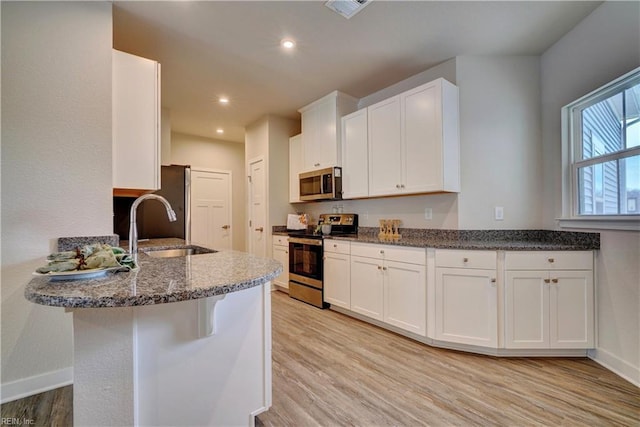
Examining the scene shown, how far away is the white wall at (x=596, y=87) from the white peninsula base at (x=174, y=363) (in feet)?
8.06

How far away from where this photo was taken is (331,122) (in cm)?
374

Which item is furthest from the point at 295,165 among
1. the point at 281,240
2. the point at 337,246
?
the point at 337,246

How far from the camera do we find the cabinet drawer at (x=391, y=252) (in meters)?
2.52

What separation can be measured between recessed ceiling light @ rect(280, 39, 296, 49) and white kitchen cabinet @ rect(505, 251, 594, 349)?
8.52 feet

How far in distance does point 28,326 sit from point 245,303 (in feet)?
5.18

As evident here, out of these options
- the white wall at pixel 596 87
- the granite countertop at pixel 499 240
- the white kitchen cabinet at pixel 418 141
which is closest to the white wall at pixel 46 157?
the granite countertop at pixel 499 240

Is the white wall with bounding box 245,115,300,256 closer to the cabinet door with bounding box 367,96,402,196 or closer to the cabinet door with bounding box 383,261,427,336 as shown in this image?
the cabinet door with bounding box 367,96,402,196

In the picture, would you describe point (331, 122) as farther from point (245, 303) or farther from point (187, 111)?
point (245, 303)

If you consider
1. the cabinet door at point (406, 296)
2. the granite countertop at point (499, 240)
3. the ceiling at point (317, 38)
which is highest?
the ceiling at point (317, 38)

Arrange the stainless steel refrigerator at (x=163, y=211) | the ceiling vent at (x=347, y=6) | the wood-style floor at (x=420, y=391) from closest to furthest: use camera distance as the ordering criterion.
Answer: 1. the wood-style floor at (x=420, y=391)
2. the ceiling vent at (x=347, y=6)
3. the stainless steel refrigerator at (x=163, y=211)

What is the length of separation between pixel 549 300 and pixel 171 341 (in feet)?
8.67

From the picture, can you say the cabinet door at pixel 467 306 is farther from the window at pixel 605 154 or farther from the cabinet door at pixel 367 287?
the window at pixel 605 154

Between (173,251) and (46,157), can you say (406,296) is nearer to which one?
(173,251)

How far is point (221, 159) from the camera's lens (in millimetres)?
5816
